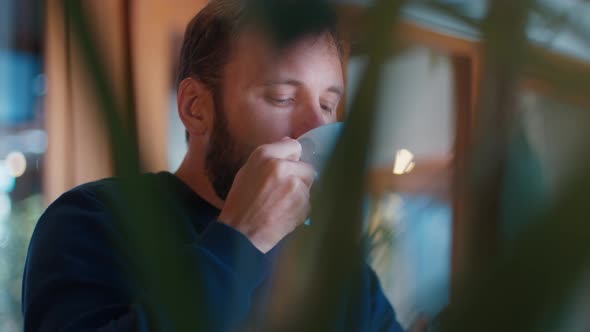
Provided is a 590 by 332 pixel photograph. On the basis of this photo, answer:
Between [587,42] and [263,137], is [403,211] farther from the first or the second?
[263,137]

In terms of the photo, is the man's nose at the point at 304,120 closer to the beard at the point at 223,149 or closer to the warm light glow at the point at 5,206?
the beard at the point at 223,149

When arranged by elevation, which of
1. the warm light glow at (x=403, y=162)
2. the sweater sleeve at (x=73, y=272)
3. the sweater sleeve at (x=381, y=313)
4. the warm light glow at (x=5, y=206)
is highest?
the warm light glow at (x=403, y=162)

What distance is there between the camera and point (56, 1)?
11 centimetres

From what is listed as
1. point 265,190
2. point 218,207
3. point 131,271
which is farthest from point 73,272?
point 131,271

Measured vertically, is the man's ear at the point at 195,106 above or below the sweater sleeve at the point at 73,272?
above

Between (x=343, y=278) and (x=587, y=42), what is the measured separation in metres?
0.06

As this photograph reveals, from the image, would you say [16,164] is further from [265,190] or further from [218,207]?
[265,190]

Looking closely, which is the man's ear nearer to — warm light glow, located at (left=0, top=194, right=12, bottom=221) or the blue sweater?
the blue sweater

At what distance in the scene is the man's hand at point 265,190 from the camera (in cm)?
28

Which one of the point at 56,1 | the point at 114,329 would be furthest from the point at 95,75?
the point at 114,329

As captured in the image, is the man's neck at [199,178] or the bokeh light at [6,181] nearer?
the man's neck at [199,178]

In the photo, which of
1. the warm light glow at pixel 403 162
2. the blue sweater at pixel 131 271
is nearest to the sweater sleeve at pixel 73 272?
the blue sweater at pixel 131 271

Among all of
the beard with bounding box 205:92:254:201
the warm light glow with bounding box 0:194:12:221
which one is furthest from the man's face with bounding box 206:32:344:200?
the warm light glow with bounding box 0:194:12:221

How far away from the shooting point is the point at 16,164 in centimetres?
85
